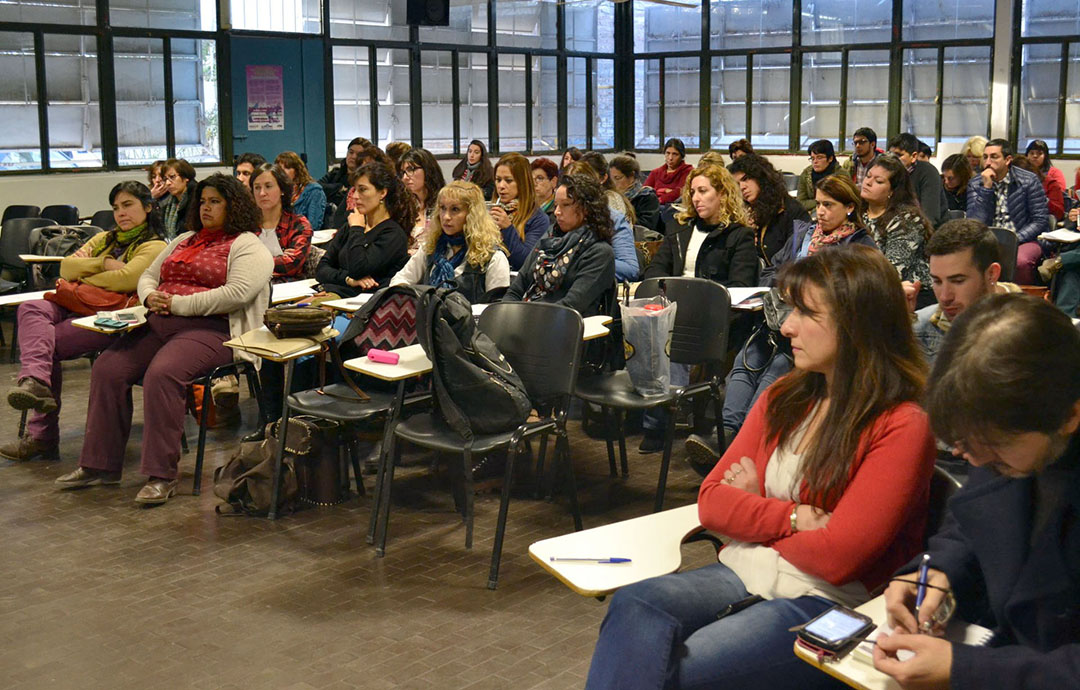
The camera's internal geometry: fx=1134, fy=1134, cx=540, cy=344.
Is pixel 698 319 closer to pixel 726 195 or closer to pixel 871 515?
pixel 726 195

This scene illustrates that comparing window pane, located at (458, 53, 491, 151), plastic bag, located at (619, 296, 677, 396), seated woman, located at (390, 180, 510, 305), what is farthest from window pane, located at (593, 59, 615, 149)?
plastic bag, located at (619, 296, 677, 396)

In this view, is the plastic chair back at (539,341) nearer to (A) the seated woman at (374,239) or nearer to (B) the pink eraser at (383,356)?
(B) the pink eraser at (383,356)

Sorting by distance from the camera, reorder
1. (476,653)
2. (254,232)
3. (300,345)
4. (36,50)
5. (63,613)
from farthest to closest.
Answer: (36,50) → (254,232) → (300,345) → (63,613) → (476,653)

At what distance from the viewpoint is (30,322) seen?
5.36m

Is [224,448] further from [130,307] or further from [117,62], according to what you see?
[117,62]

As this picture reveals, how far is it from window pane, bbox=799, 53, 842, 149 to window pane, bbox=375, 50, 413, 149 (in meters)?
5.18

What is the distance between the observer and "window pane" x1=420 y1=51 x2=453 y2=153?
563 inches

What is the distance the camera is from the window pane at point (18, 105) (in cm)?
1064

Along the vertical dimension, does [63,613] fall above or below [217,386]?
below

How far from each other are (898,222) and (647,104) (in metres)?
11.9

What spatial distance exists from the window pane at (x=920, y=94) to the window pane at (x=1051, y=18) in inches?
44.9

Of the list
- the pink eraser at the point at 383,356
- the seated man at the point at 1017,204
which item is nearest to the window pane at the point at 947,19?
the seated man at the point at 1017,204

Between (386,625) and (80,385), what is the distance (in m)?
4.12

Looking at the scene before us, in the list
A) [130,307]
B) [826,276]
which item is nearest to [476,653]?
[826,276]
